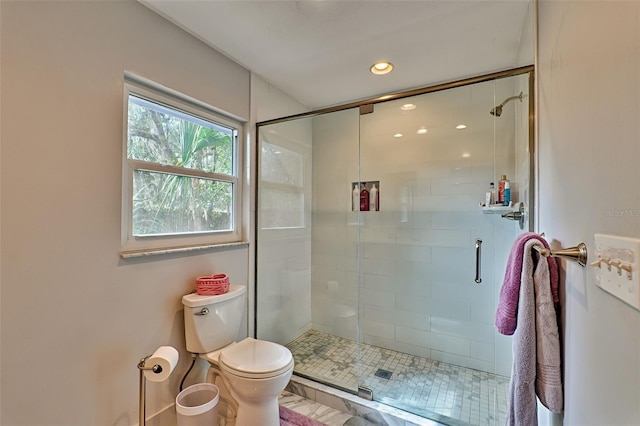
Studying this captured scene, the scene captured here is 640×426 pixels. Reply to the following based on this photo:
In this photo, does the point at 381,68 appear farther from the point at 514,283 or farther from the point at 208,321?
the point at 208,321

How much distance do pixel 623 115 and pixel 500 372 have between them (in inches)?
83.7

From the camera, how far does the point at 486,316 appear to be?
2.11 meters

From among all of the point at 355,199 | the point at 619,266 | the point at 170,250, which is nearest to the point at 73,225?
the point at 170,250

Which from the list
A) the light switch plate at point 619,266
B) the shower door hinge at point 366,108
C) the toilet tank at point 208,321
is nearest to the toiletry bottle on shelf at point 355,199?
the shower door hinge at point 366,108

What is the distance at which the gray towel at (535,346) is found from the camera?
858 millimetres

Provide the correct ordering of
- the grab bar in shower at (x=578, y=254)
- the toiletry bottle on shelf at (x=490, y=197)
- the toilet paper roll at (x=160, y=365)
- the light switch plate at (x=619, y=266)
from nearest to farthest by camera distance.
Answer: the light switch plate at (x=619, y=266)
the grab bar in shower at (x=578, y=254)
the toilet paper roll at (x=160, y=365)
the toiletry bottle on shelf at (x=490, y=197)

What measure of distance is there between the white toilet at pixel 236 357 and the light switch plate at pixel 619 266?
137cm

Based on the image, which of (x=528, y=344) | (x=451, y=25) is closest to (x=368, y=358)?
(x=528, y=344)

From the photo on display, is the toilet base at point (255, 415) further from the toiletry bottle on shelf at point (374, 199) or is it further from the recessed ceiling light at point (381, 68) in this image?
the recessed ceiling light at point (381, 68)

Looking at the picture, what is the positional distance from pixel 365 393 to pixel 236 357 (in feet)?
2.90

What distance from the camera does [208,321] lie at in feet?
5.39

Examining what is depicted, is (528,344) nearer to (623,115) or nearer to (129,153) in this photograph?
(623,115)

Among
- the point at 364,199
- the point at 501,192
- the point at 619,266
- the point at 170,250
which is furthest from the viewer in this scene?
the point at 364,199

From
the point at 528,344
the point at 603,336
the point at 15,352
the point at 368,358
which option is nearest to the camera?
the point at 603,336
